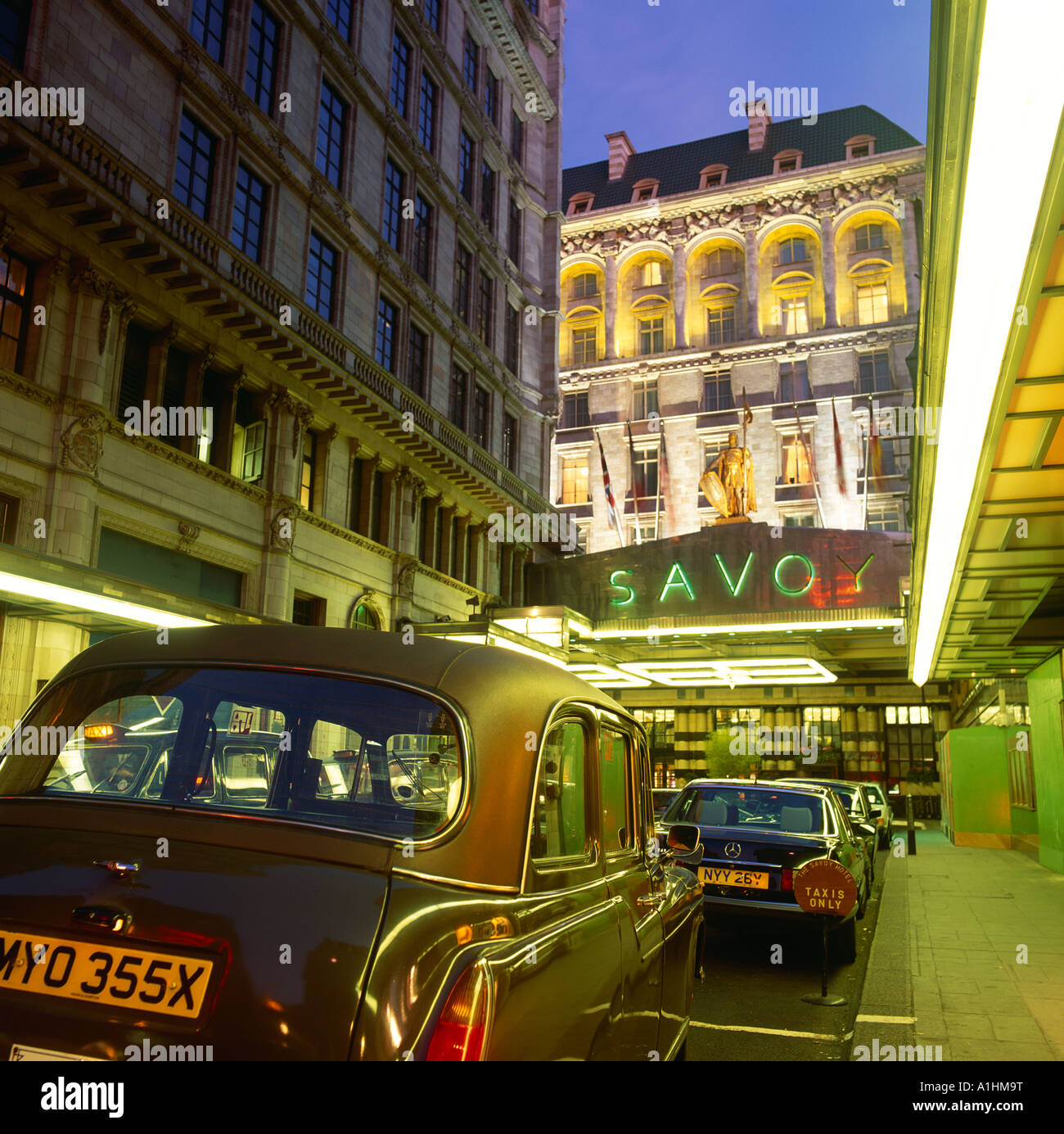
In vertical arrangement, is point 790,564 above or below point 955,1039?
above

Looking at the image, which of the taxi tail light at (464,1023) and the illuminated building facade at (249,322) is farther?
the illuminated building facade at (249,322)

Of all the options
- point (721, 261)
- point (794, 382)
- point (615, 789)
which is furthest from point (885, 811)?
point (721, 261)

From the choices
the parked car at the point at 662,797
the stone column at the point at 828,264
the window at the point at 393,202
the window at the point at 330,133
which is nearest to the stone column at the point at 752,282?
the stone column at the point at 828,264

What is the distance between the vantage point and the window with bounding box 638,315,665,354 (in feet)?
211

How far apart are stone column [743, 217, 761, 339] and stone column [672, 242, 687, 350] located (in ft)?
13.3

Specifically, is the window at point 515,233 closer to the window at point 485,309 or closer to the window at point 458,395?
the window at point 485,309

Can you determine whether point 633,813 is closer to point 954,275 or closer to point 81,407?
point 954,275

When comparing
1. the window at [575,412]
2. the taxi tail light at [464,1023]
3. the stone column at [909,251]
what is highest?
the stone column at [909,251]

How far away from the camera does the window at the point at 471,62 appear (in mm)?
36156

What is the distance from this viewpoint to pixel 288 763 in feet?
10.4

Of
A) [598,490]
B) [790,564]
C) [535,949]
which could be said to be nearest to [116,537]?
[535,949]

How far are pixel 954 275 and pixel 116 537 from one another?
16.4 metres

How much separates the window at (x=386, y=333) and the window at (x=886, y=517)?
34.1 metres
